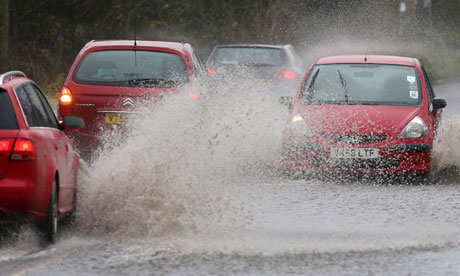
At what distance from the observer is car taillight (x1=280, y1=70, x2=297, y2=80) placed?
2364 cm

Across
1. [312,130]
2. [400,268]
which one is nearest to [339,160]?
[312,130]

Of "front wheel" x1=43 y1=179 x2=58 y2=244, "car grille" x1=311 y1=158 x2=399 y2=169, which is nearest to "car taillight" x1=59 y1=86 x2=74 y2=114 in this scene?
"car grille" x1=311 y1=158 x2=399 y2=169

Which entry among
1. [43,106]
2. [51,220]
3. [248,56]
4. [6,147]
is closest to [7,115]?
[6,147]

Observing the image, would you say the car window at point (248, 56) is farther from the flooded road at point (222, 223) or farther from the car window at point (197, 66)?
the flooded road at point (222, 223)

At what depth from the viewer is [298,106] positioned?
14352 mm

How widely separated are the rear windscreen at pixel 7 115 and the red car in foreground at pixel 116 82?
5322 mm

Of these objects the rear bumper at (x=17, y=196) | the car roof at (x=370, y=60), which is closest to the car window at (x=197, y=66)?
the car roof at (x=370, y=60)

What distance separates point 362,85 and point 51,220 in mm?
7013

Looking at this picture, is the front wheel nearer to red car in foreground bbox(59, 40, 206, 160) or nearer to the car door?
the car door

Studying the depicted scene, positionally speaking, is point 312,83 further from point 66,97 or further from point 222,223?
point 222,223

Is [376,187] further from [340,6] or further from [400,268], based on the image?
[340,6]

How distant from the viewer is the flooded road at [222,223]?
8.03m

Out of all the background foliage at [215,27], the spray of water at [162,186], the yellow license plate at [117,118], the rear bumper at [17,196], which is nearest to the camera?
the rear bumper at [17,196]

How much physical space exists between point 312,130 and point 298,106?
0.76 metres
